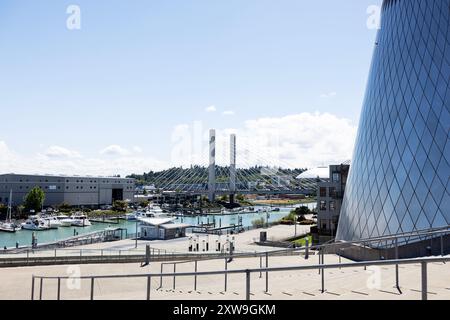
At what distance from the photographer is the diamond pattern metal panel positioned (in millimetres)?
17531

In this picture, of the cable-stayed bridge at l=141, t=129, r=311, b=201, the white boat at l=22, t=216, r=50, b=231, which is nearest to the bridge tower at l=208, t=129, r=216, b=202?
the cable-stayed bridge at l=141, t=129, r=311, b=201

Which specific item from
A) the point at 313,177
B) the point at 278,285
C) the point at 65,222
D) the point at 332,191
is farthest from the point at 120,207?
the point at 278,285

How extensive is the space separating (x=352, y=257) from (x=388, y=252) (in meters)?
2.03

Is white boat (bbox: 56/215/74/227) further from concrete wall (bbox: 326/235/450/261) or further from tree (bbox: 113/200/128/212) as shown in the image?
concrete wall (bbox: 326/235/450/261)

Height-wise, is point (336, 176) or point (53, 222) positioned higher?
point (336, 176)

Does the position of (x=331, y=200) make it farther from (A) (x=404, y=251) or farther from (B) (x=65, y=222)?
(B) (x=65, y=222)

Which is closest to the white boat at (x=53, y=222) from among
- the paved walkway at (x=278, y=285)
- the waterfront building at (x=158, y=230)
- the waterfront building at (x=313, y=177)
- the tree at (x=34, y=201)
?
the tree at (x=34, y=201)

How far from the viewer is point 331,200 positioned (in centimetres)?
4475

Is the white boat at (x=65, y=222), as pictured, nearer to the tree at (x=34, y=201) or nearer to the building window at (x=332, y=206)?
the tree at (x=34, y=201)

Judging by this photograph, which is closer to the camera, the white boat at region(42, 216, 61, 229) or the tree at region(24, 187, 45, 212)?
the white boat at region(42, 216, 61, 229)

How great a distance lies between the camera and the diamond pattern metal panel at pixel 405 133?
690 inches

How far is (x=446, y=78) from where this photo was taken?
18.3 meters

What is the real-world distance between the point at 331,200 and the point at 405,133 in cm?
2528

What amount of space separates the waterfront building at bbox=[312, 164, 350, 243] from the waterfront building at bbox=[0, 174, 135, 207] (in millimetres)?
71474
